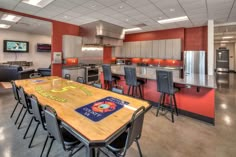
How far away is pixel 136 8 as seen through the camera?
4.06m

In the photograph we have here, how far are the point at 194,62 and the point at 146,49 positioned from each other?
2.51m

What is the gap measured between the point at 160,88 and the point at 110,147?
2218 mm

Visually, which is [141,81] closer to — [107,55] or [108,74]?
[108,74]

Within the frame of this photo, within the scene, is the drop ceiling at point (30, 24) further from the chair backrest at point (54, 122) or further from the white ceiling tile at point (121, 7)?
the chair backrest at point (54, 122)

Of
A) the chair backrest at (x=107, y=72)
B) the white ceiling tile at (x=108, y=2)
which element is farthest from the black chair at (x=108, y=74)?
the white ceiling tile at (x=108, y=2)

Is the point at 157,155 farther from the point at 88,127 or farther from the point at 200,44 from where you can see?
the point at 200,44

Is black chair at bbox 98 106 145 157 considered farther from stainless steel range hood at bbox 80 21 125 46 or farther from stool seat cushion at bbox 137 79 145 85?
stainless steel range hood at bbox 80 21 125 46

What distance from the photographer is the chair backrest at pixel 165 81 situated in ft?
10.1

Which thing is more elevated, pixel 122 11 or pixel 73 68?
pixel 122 11

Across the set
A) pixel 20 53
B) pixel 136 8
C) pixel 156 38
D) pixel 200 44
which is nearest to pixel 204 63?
pixel 200 44

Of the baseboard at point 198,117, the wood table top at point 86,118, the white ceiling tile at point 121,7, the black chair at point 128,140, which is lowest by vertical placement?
the baseboard at point 198,117

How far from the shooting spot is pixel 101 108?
5.72ft

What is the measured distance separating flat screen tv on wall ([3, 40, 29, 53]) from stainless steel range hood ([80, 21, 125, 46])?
15.6 ft

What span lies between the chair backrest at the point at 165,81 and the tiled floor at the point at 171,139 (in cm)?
71
